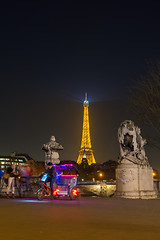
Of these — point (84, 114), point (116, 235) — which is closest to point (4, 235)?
point (116, 235)

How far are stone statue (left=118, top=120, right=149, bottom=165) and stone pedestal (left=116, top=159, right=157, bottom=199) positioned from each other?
27cm

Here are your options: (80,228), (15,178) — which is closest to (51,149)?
(15,178)

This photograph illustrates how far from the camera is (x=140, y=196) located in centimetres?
1500

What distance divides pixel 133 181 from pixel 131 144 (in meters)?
1.76

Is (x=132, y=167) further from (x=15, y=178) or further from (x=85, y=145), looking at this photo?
(x=85, y=145)

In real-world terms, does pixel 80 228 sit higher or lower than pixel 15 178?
lower

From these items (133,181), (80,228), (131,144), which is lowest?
(80,228)

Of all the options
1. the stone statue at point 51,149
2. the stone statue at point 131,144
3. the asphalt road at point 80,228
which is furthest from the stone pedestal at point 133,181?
the asphalt road at point 80,228

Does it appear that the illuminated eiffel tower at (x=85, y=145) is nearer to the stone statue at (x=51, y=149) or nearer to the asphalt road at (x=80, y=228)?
the stone statue at (x=51, y=149)

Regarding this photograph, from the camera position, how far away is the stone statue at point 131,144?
1556 centimetres

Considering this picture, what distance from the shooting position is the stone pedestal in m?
15.1

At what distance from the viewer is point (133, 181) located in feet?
50.0

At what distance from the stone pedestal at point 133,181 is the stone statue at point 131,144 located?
0.27 m

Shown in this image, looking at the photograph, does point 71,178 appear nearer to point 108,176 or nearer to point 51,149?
point 51,149
